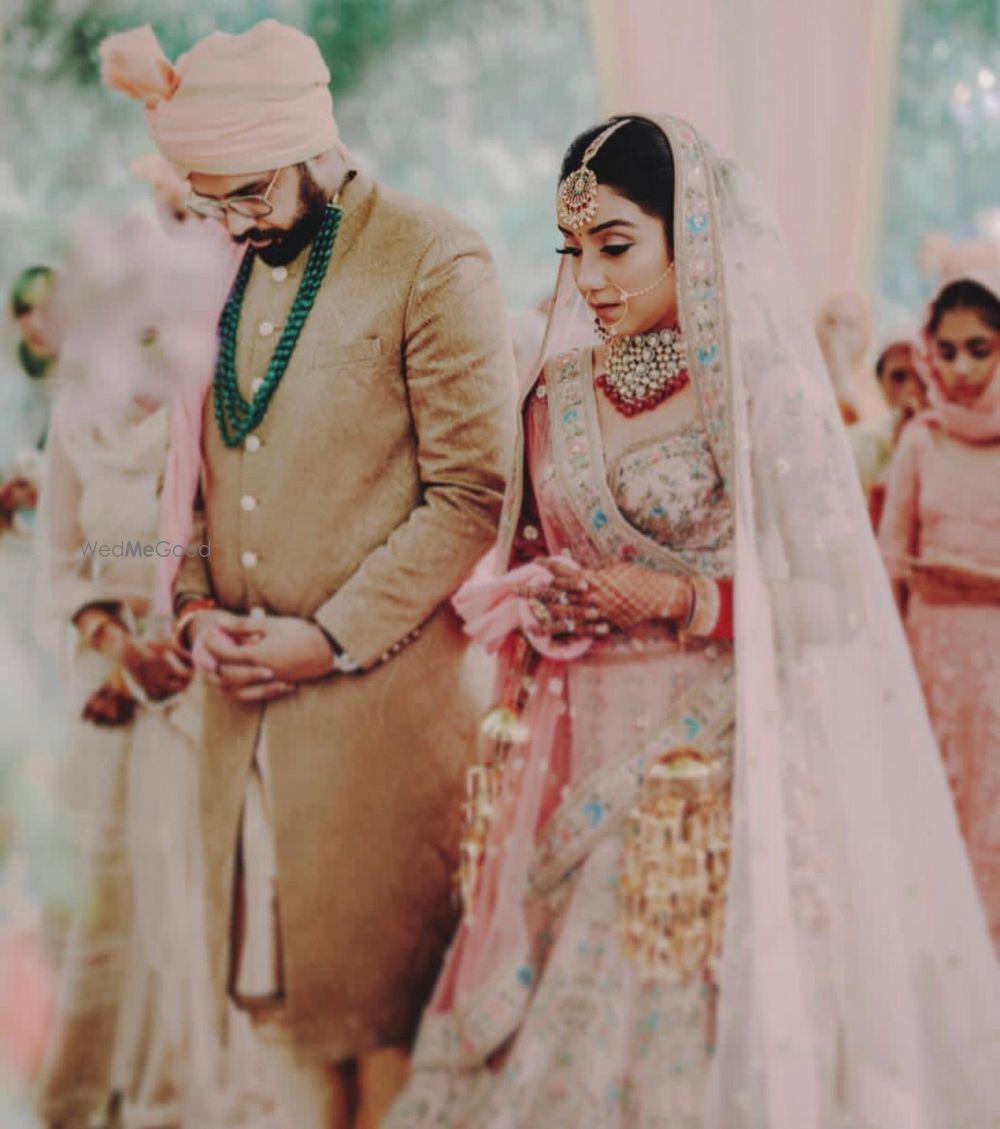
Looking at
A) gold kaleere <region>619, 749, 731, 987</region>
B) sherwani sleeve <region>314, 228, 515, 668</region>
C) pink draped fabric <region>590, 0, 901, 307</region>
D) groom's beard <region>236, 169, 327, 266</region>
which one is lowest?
gold kaleere <region>619, 749, 731, 987</region>

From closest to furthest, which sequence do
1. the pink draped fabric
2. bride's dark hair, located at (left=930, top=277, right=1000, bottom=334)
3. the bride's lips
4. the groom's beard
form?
the bride's lips < the groom's beard < the pink draped fabric < bride's dark hair, located at (left=930, top=277, right=1000, bottom=334)

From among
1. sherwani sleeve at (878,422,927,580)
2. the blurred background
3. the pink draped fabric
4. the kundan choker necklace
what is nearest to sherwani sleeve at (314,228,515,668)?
the kundan choker necklace

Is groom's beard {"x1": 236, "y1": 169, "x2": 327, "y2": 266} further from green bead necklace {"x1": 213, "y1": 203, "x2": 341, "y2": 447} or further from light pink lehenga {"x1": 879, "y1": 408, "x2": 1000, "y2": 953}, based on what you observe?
light pink lehenga {"x1": 879, "y1": 408, "x2": 1000, "y2": 953}

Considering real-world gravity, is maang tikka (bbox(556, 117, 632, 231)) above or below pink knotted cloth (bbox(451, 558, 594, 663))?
above

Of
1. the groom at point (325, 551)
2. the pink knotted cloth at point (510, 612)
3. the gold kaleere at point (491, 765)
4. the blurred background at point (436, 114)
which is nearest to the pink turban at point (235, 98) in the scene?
the groom at point (325, 551)

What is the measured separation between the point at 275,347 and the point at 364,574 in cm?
38

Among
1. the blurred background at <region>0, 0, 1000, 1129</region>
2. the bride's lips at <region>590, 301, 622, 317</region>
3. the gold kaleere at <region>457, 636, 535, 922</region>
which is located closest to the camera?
the bride's lips at <region>590, 301, 622, 317</region>

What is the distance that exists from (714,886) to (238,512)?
930mm

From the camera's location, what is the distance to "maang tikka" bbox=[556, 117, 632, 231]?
184cm

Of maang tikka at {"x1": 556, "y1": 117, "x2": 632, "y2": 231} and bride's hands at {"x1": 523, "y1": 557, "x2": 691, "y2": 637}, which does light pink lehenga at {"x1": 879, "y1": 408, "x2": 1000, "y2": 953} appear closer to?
bride's hands at {"x1": 523, "y1": 557, "x2": 691, "y2": 637}

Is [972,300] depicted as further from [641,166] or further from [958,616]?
[641,166]

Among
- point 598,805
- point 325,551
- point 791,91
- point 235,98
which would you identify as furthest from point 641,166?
point 791,91

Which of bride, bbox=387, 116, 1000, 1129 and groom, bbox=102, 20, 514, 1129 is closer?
bride, bbox=387, 116, 1000, 1129

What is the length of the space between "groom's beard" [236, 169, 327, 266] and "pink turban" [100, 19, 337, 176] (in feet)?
0.16
